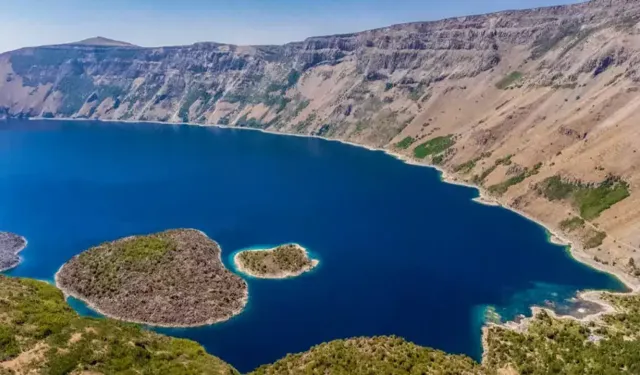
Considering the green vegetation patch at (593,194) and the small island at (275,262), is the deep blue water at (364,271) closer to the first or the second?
the small island at (275,262)

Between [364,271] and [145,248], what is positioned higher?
[364,271]

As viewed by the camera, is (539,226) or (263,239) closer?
(263,239)

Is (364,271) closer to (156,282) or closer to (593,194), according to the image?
(156,282)

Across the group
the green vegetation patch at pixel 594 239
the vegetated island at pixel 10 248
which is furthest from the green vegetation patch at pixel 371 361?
the vegetated island at pixel 10 248

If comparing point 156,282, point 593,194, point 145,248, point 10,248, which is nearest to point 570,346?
point 156,282

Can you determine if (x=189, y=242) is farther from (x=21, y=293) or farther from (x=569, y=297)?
(x=569, y=297)

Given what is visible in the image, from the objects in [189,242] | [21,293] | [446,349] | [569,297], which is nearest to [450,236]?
[569,297]
